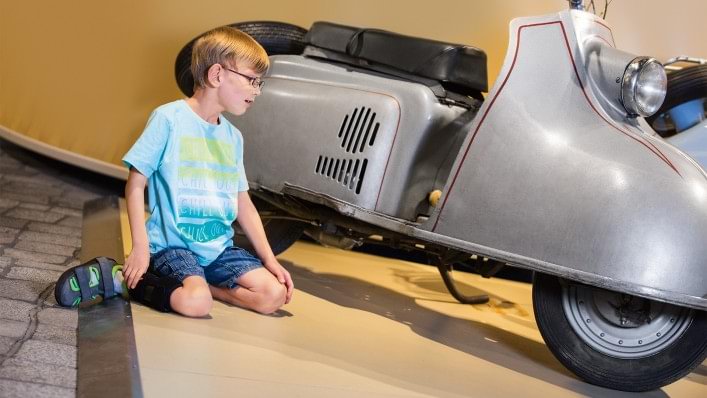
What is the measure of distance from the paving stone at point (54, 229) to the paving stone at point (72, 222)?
76mm

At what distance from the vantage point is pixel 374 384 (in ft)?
7.47

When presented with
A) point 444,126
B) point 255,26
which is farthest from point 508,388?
Result: point 255,26

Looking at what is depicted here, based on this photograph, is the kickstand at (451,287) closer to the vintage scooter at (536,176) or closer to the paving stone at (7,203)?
the vintage scooter at (536,176)

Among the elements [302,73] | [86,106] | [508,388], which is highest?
[302,73]

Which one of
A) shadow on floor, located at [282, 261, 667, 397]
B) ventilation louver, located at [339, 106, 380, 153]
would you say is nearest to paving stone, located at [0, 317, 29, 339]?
shadow on floor, located at [282, 261, 667, 397]

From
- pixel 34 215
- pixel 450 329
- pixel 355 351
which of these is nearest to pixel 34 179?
pixel 34 215

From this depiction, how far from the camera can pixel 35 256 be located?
2.99 meters

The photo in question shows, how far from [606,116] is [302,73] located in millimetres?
1180

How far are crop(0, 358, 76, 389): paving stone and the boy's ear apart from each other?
1047 mm

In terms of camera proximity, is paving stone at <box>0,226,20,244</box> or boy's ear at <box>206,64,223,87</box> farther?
paving stone at <box>0,226,20,244</box>

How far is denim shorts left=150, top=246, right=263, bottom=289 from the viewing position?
266 cm

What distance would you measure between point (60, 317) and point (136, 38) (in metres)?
2.69

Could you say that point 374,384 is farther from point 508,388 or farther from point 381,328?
point 381,328

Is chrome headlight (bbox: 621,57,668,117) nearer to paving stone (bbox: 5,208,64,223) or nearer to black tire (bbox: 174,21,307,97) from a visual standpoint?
black tire (bbox: 174,21,307,97)
